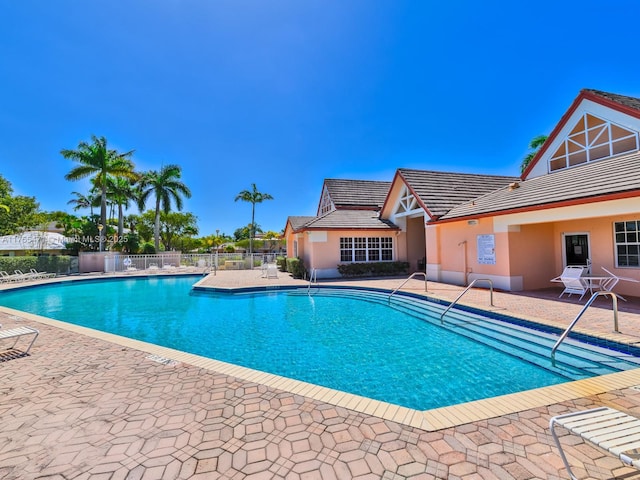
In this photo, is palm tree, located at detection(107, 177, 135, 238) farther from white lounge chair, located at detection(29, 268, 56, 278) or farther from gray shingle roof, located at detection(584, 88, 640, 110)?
gray shingle roof, located at detection(584, 88, 640, 110)

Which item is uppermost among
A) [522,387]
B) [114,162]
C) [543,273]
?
[114,162]

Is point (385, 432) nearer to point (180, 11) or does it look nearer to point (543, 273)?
point (543, 273)

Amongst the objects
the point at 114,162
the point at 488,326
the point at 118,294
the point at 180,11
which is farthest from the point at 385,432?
the point at 114,162

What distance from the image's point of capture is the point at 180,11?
12.3 metres

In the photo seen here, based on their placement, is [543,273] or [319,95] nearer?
[543,273]

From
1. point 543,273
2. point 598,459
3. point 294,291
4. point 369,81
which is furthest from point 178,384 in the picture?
point 369,81

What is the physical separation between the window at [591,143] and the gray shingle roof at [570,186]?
461 millimetres

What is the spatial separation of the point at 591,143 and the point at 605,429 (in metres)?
14.6

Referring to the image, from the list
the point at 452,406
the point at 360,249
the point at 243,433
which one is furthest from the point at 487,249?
the point at 243,433

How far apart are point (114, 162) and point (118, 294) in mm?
19396

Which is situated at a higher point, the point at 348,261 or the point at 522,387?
the point at 348,261

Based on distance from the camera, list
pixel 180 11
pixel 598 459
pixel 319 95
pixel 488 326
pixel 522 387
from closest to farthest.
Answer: pixel 598 459
pixel 522 387
pixel 488 326
pixel 180 11
pixel 319 95

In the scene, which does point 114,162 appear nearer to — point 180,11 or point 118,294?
point 118,294

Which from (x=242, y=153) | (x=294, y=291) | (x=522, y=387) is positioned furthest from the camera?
(x=242, y=153)
